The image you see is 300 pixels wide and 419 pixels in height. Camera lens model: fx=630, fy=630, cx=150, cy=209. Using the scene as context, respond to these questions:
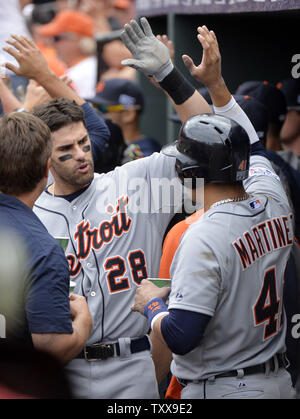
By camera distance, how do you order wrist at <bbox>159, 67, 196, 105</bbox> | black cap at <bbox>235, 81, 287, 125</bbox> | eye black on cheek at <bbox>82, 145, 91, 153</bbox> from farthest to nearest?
black cap at <bbox>235, 81, 287, 125</bbox> → eye black on cheek at <bbox>82, 145, 91, 153</bbox> → wrist at <bbox>159, 67, 196, 105</bbox>

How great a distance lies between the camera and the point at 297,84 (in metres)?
4.67

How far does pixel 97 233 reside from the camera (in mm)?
2881

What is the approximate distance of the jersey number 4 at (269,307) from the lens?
2.21 metres

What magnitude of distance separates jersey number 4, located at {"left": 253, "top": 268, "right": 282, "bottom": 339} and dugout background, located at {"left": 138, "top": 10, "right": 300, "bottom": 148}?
2409 millimetres

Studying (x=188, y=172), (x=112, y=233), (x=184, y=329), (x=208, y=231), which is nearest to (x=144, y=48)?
(x=188, y=172)

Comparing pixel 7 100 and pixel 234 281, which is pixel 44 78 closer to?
pixel 7 100

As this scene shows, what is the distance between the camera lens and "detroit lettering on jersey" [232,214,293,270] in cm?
214

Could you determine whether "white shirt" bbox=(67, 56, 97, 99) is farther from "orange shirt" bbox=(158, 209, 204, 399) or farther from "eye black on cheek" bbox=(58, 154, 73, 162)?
"orange shirt" bbox=(158, 209, 204, 399)

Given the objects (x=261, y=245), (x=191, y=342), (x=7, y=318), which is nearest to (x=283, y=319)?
(x=261, y=245)

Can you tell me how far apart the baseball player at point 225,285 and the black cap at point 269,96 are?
1.84m

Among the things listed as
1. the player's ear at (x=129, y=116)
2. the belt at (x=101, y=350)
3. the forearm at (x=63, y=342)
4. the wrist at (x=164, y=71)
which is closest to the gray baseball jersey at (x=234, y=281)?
the forearm at (x=63, y=342)

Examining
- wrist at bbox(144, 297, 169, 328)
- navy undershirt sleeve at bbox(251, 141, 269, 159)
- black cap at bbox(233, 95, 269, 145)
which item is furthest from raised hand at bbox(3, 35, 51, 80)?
wrist at bbox(144, 297, 169, 328)
